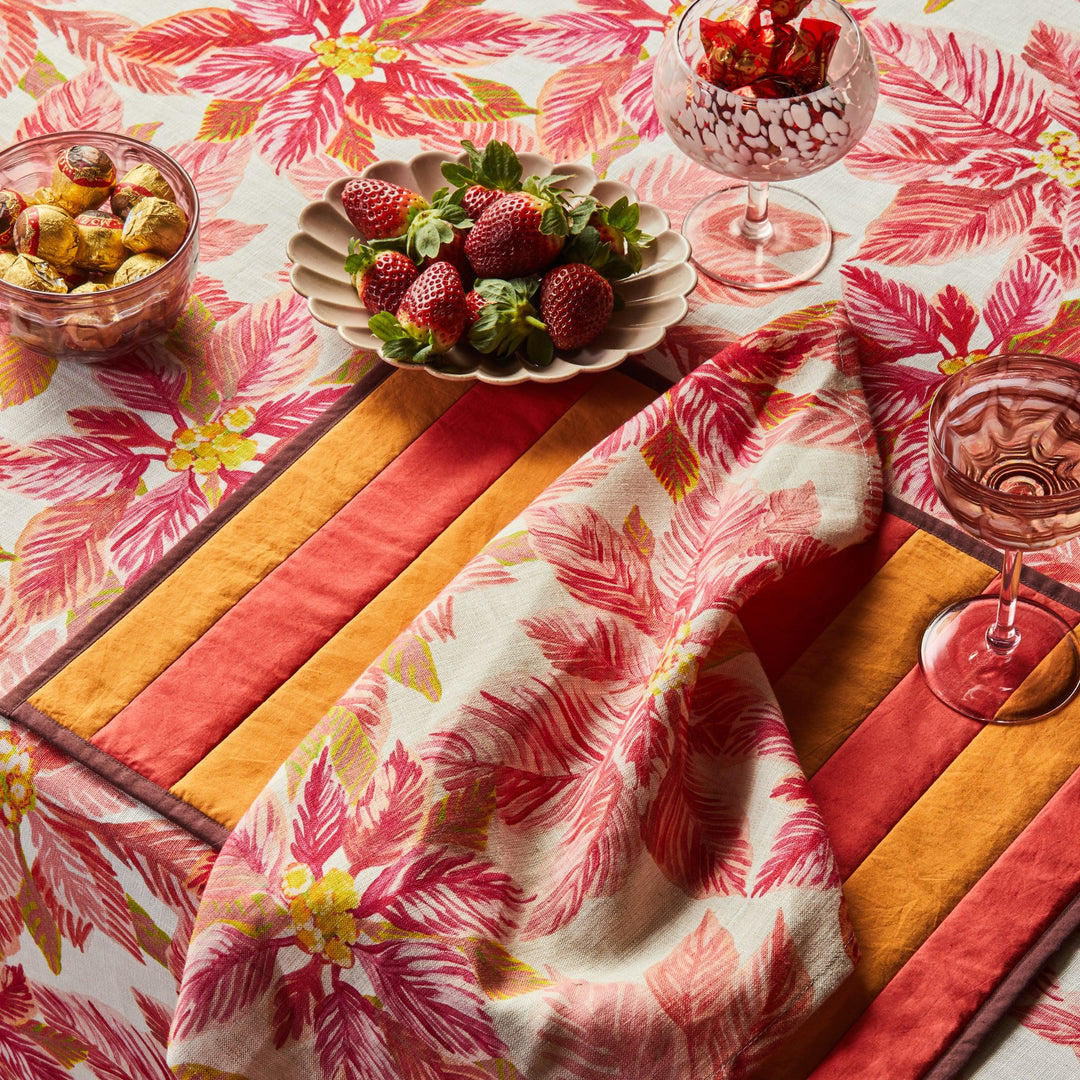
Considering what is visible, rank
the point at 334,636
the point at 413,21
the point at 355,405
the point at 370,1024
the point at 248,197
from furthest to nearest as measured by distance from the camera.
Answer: the point at 413,21, the point at 248,197, the point at 355,405, the point at 334,636, the point at 370,1024

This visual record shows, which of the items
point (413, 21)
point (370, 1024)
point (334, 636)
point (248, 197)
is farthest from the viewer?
point (413, 21)

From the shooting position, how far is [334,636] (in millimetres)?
848

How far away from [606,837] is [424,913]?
0.34 ft

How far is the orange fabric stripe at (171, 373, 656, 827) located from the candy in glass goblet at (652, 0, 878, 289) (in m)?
0.17

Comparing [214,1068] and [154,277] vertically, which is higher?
[154,277]

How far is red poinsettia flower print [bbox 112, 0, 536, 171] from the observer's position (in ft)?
3.83

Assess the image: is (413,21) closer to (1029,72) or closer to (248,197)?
(248,197)

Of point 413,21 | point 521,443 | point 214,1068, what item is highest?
point 413,21

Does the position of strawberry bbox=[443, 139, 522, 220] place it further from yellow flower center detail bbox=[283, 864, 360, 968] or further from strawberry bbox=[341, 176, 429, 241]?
yellow flower center detail bbox=[283, 864, 360, 968]

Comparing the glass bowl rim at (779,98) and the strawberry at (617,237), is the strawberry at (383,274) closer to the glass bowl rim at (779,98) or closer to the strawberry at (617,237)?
the strawberry at (617,237)

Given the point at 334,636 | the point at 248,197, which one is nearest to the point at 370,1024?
the point at 334,636

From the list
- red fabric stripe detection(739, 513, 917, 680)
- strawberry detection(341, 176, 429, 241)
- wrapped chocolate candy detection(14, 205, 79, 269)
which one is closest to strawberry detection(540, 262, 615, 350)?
strawberry detection(341, 176, 429, 241)

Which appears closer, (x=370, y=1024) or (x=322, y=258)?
(x=370, y=1024)

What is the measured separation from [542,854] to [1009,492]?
332 millimetres
